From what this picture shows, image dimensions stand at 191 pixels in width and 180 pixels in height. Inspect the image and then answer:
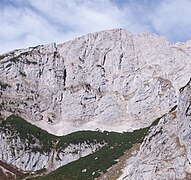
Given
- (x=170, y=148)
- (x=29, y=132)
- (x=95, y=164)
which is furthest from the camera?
(x=29, y=132)

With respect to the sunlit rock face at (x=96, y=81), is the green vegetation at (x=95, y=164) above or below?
below

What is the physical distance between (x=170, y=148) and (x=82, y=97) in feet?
363

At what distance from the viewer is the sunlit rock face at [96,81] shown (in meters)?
161

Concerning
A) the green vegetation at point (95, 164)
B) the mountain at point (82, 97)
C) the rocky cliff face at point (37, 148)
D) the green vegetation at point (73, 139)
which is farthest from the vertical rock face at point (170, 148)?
the rocky cliff face at point (37, 148)

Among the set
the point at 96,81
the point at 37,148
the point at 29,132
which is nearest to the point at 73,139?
the point at 37,148

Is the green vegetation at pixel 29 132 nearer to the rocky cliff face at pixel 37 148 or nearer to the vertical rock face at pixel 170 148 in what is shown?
the rocky cliff face at pixel 37 148

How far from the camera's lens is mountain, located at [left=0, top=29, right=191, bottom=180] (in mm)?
137750

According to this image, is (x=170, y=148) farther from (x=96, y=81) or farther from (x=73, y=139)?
(x=96, y=81)

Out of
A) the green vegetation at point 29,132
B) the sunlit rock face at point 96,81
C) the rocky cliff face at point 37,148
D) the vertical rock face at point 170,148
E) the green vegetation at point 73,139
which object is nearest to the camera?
the vertical rock face at point 170,148

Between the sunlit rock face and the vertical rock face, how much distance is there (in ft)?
284

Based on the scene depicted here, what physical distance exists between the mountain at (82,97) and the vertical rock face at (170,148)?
39.8m

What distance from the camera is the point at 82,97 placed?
170 metres

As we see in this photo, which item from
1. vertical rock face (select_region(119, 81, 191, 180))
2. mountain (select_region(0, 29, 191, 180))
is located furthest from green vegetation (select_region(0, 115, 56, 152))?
vertical rock face (select_region(119, 81, 191, 180))

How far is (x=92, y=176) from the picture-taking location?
92.4 metres
